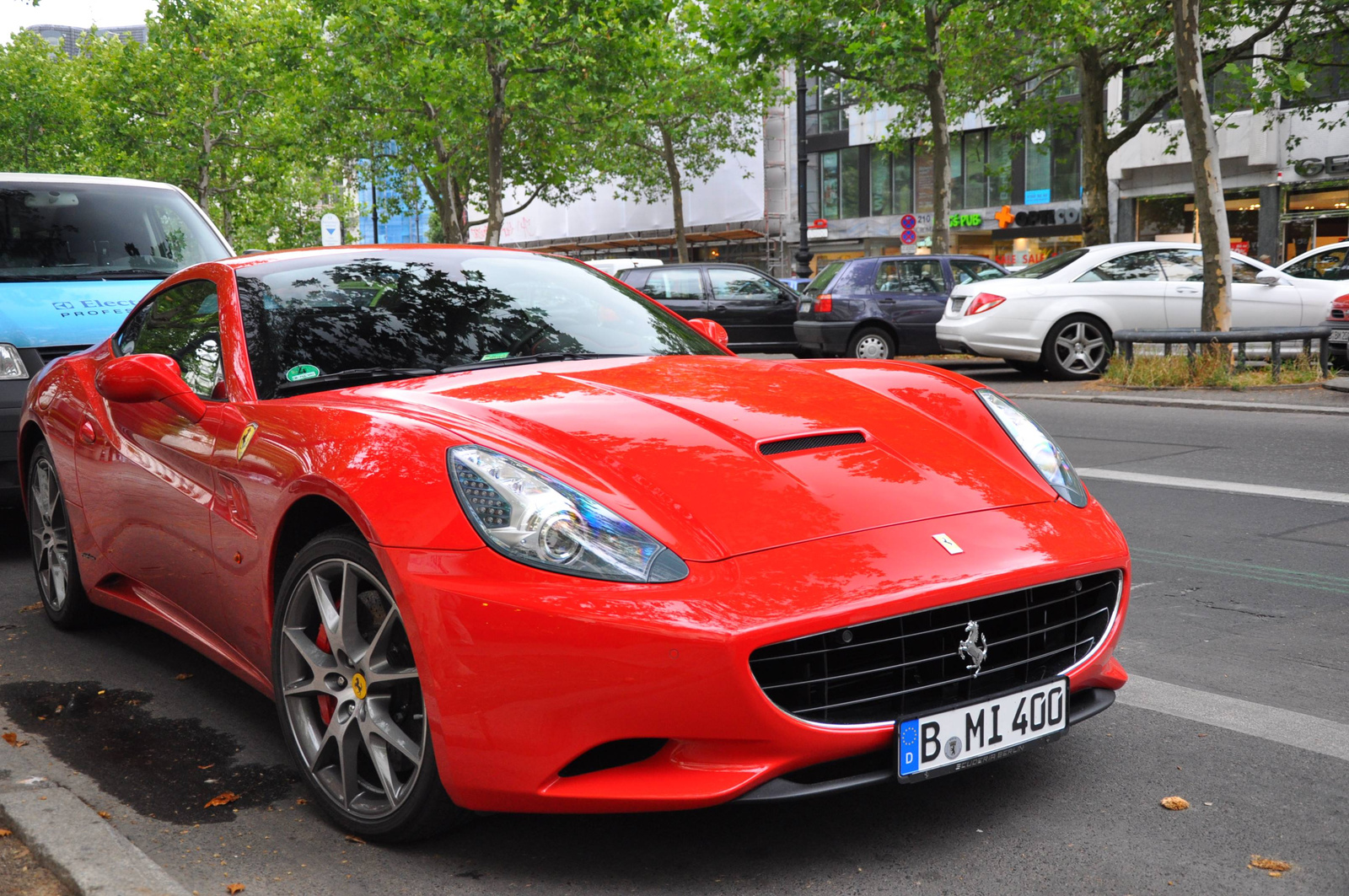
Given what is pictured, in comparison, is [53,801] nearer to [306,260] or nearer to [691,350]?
[306,260]

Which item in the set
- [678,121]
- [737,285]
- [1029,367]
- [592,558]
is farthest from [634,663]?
[678,121]

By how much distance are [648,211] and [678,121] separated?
12479 millimetres

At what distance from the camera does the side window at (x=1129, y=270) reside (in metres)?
15.0

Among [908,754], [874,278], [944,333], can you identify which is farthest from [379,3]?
[908,754]

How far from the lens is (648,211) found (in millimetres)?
57688

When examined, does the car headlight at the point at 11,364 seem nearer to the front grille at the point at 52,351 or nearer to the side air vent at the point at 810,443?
the front grille at the point at 52,351


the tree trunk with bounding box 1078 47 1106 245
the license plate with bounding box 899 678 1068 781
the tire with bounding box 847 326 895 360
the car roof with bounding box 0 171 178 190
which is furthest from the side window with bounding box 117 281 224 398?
the tree trunk with bounding box 1078 47 1106 245

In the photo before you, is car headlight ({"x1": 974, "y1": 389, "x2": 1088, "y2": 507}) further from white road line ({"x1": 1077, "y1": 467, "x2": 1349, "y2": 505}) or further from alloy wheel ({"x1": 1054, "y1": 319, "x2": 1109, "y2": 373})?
alloy wheel ({"x1": 1054, "y1": 319, "x2": 1109, "y2": 373})

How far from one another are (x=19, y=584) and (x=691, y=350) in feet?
11.6

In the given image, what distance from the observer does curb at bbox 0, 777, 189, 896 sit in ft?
8.38

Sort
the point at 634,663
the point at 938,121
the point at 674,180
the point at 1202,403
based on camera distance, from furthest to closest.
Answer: the point at 674,180 < the point at 938,121 < the point at 1202,403 < the point at 634,663

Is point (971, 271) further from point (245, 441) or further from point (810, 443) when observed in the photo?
point (245, 441)

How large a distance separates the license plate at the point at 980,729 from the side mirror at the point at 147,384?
2.16m

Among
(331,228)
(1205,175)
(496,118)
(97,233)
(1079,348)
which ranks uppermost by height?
(496,118)
